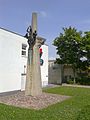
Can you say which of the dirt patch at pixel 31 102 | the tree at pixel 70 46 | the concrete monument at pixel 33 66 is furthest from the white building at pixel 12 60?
the tree at pixel 70 46

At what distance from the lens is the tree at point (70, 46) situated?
108 feet

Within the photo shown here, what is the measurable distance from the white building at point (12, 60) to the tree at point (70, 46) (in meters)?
8.77

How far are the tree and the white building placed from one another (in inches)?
345

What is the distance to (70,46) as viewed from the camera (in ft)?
110

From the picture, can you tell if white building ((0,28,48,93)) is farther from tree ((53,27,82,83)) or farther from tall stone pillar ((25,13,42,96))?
tree ((53,27,82,83))

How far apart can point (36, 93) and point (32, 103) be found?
266 cm

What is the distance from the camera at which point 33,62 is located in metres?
16.6

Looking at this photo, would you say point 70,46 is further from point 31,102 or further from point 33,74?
point 31,102

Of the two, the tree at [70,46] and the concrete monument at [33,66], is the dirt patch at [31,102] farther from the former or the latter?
the tree at [70,46]

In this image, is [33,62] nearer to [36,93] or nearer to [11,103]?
[36,93]

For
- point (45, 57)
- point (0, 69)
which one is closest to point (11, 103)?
point (0, 69)

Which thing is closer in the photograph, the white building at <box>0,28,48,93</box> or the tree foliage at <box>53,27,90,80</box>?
the white building at <box>0,28,48,93</box>

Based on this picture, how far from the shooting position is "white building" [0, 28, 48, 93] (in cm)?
2178

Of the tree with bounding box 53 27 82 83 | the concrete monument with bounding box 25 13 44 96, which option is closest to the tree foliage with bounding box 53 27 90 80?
the tree with bounding box 53 27 82 83
